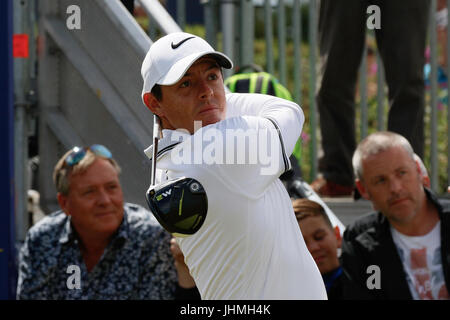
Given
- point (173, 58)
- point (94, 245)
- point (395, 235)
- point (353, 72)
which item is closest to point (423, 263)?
point (395, 235)

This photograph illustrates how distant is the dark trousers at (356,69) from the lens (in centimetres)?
470

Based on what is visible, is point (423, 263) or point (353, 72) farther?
point (353, 72)

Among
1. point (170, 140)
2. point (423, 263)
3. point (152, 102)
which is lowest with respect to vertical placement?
point (423, 263)

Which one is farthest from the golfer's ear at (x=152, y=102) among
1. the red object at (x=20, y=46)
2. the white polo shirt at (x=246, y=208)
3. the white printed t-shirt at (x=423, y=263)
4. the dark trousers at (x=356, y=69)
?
the dark trousers at (x=356, y=69)

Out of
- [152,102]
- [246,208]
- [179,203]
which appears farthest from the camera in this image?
[152,102]

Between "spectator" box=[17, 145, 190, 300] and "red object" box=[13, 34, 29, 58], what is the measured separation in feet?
2.21

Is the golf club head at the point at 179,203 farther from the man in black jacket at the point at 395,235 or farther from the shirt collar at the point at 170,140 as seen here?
the man in black jacket at the point at 395,235

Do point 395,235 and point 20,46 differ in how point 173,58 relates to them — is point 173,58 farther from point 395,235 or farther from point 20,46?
point 20,46

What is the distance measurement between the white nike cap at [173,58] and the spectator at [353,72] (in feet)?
7.37

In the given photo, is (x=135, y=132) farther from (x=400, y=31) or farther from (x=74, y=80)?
(x=400, y=31)

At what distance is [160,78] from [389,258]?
193cm

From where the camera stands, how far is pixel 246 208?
8.20ft

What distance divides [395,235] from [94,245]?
1529mm
